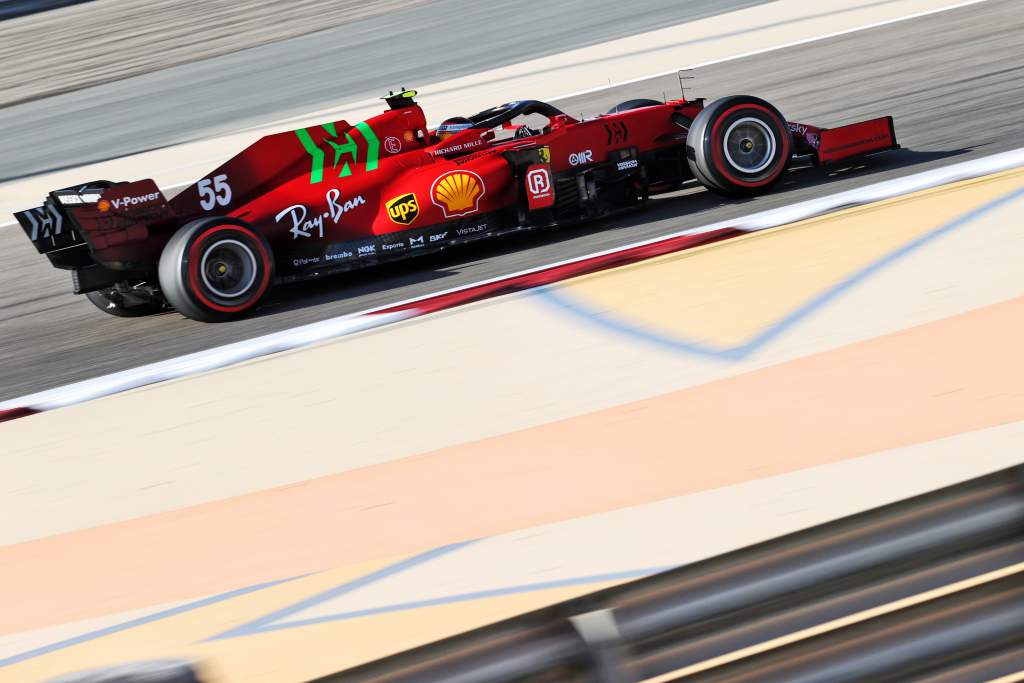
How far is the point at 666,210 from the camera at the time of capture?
8.22 meters

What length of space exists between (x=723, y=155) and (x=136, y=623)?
5.28 m

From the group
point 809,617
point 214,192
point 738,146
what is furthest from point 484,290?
point 809,617

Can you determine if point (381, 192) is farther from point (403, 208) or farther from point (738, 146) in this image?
point (738, 146)

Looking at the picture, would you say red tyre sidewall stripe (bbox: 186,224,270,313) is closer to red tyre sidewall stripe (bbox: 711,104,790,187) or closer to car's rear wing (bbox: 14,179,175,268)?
car's rear wing (bbox: 14,179,175,268)

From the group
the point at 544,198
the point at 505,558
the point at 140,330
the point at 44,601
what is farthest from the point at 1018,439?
the point at 140,330

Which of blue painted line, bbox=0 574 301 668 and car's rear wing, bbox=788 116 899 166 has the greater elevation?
car's rear wing, bbox=788 116 899 166

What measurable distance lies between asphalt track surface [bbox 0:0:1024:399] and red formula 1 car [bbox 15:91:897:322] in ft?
0.68

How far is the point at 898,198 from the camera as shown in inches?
289

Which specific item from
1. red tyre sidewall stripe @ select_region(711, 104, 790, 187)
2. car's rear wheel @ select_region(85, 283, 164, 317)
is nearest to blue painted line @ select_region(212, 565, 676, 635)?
car's rear wheel @ select_region(85, 283, 164, 317)

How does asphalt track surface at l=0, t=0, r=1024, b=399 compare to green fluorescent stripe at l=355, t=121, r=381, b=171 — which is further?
green fluorescent stripe at l=355, t=121, r=381, b=171

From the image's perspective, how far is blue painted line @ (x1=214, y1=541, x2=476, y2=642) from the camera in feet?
11.6

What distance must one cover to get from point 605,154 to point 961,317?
3.22m

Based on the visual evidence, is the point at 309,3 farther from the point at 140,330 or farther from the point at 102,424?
the point at 102,424

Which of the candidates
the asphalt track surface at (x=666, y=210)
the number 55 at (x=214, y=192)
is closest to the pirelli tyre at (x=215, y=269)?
the asphalt track surface at (x=666, y=210)
